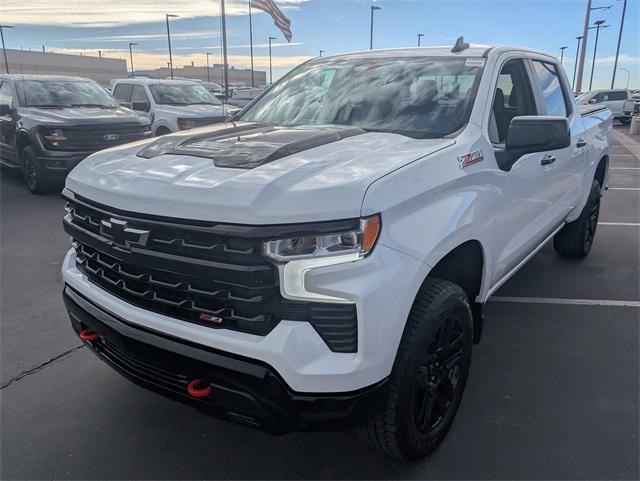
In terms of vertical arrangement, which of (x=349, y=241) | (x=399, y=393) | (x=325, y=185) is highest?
(x=325, y=185)

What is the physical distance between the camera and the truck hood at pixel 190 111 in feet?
37.2

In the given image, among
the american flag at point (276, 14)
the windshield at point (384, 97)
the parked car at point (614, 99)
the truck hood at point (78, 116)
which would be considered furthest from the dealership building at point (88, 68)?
the windshield at point (384, 97)

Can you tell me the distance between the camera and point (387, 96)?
3248 mm

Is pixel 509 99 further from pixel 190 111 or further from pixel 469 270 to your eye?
pixel 190 111

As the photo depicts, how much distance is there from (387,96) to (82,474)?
2615 mm

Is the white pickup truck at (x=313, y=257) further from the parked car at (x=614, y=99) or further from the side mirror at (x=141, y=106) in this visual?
the parked car at (x=614, y=99)

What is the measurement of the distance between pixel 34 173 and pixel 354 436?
799 cm

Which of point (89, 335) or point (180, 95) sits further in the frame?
point (180, 95)

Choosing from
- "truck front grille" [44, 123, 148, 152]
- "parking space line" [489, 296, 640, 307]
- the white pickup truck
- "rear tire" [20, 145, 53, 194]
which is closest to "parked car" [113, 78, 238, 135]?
"truck front grille" [44, 123, 148, 152]

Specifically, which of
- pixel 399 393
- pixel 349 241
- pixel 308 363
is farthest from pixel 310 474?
pixel 349 241

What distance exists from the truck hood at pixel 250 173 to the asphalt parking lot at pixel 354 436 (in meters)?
1.27

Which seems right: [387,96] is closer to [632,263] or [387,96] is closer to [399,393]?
[399,393]

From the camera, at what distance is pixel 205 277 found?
1.98m

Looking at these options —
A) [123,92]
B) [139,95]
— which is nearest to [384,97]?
[139,95]
